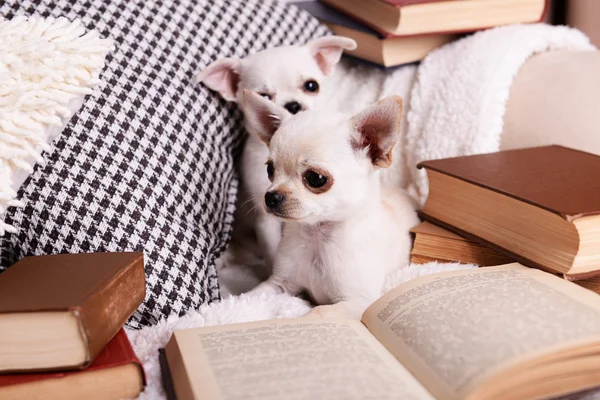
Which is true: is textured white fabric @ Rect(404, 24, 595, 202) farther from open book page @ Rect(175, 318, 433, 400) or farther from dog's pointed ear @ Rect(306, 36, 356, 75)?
open book page @ Rect(175, 318, 433, 400)

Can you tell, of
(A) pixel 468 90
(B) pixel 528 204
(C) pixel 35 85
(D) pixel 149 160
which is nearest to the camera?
(C) pixel 35 85

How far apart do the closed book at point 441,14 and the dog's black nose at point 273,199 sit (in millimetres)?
723

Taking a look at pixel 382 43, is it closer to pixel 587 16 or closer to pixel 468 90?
pixel 468 90

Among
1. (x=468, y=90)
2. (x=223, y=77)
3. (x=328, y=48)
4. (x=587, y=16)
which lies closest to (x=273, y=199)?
(x=223, y=77)

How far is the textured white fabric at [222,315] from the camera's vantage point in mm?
880

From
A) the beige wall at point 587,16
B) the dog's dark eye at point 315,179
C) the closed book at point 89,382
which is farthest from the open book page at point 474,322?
the beige wall at point 587,16

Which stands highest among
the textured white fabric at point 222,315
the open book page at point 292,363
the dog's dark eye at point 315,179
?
the dog's dark eye at point 315,179

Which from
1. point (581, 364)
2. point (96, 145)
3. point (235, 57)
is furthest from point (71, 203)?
point (581, 364)

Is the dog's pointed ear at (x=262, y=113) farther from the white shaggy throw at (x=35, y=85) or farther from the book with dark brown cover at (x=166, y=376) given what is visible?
the book with dark brown cover at (x=166, y=376)

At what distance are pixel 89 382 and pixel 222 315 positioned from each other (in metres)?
0.28

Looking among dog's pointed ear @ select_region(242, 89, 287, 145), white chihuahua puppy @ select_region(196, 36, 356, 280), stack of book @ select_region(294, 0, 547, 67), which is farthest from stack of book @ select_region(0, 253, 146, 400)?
stack of book @ select_region(294, 0, 547, 67)

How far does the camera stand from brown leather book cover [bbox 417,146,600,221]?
1021mm

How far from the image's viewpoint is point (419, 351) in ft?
2.65

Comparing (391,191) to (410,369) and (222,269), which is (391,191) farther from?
(410,369)
